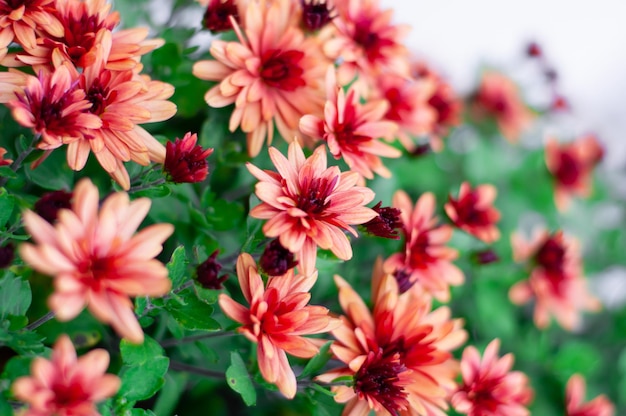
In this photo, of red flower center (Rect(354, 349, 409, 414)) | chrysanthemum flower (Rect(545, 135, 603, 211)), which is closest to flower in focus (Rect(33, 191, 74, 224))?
red flower center (Rect(354, 349, 409, 414))

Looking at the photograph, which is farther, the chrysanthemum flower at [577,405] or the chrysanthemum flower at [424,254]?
the chrysanthemum flower at [577,405]

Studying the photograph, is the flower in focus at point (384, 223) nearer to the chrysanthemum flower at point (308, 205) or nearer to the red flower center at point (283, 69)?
the chrysanthemum flower at point (308, 205)

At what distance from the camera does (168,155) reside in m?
0.46

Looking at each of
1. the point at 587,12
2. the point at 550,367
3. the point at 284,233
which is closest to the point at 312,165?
the point at 284,233

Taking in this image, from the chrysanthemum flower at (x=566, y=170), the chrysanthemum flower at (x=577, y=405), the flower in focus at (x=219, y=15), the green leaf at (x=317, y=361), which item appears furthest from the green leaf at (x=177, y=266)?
the chrysanthemum flower at (x=566, y=170)

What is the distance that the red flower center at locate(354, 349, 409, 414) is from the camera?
0.47m

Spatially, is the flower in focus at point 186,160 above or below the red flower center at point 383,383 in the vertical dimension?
above

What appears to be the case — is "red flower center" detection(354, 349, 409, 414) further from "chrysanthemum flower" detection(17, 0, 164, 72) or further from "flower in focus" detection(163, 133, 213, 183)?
"chrysanthemum flower" detection(17, 0, 164, 72)

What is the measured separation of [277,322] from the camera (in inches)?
17.3

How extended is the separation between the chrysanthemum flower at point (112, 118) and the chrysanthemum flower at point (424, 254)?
251 mm

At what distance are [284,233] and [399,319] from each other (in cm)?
15

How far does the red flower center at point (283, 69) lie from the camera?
0.55 m

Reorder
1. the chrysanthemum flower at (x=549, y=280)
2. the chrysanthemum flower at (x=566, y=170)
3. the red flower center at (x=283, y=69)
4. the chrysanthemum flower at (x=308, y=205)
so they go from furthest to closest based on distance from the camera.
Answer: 1. the chrysanthemum flower at (x=566, y=170)
2. the chrysanthemum flower at (x=549, y=280)
3. the red flower center at (x=283, y=69)
4. the chrysanthemum flower at (x=308, y=205)

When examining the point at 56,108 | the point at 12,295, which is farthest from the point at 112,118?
the point at 12,295
